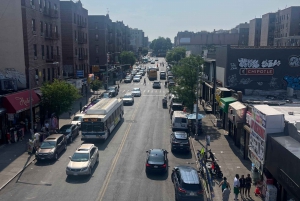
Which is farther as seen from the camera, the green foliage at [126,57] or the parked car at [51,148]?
the green foliage at [126,57]

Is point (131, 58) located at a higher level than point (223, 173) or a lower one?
higher

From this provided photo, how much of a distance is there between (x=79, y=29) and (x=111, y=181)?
49.0m

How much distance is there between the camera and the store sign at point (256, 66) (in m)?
40.3

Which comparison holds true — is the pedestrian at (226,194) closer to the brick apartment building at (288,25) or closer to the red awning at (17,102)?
the red awning at (17,102)

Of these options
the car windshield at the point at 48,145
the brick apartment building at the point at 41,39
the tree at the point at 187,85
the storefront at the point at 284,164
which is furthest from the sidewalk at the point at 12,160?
the tree at the point at 187,85

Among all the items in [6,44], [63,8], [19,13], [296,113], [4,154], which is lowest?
[4,154]

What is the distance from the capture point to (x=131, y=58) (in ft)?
384

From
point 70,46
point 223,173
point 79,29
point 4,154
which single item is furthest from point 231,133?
point 79,29

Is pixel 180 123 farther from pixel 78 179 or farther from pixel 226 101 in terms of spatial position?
pixel 78 179

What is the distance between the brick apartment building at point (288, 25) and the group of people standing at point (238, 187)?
6706 centimetres

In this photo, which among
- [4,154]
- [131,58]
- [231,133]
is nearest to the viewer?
[4,154]

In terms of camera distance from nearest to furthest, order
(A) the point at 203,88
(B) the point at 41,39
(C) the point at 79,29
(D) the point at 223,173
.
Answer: (D) the point at 223,173
(B) the point at 41,39
(A) the point at 203,88
(C) the point at 79,29

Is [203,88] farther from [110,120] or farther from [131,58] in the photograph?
[131,58]

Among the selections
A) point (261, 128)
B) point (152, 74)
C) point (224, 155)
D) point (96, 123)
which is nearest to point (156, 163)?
point (261, 128)
